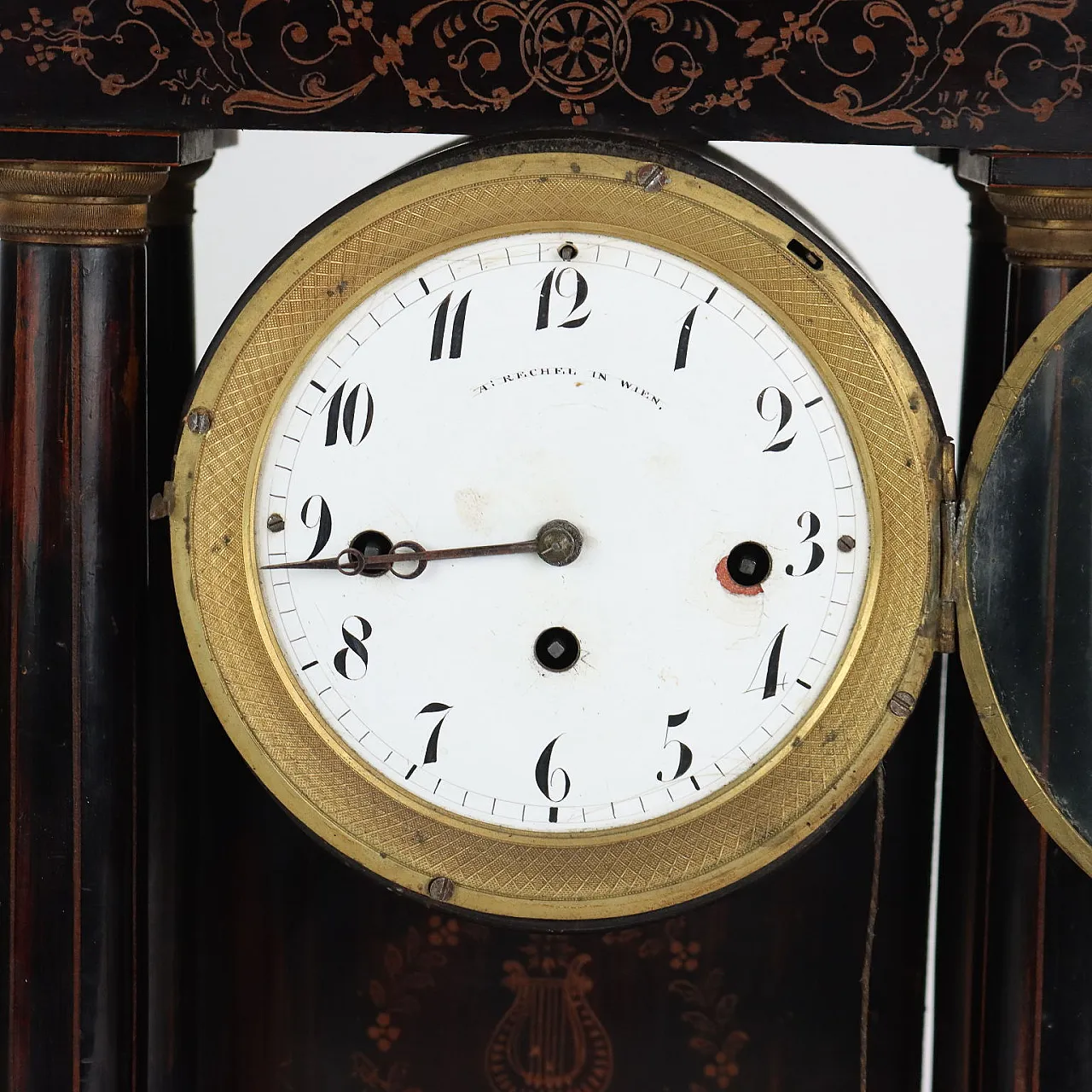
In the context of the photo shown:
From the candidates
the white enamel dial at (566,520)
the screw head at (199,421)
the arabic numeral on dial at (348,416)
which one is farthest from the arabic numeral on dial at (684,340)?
the screw head at (199,421)

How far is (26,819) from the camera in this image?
1473mm

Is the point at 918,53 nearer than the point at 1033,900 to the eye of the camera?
Yes

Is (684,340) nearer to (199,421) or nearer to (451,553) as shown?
(451,553)

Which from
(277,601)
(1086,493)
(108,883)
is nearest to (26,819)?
(108,883)

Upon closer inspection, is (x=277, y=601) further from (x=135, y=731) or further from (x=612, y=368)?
(x=612, y=368)

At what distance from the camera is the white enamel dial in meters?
1.40

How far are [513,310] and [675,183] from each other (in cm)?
16

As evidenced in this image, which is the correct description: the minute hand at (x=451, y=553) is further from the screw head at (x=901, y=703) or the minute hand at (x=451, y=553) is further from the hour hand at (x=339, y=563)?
the screw head at (x=901, y=703)

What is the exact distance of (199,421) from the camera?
142 centimetres

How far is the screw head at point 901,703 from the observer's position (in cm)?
142

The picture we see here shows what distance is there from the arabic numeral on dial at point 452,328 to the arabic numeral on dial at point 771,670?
0.34 m

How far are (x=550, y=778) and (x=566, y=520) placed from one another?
0.21 metres

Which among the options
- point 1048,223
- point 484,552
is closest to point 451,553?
point 484,552

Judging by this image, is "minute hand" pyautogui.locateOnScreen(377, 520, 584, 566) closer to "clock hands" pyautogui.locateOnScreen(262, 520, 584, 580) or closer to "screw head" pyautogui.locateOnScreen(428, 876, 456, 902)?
"clock hands" pyautogui.locateOnScreen(262, 520, 584, 580)
